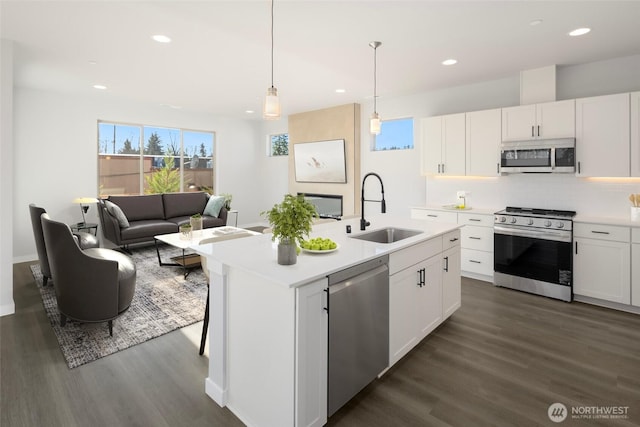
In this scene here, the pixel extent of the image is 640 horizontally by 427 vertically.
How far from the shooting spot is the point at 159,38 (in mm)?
3445

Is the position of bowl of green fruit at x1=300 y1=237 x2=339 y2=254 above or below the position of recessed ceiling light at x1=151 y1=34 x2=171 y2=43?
below

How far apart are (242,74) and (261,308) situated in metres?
3.83

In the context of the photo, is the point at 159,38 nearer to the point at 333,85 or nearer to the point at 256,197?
the point at 333,85

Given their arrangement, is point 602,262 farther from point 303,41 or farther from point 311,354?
point 303,41

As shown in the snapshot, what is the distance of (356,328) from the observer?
202cm

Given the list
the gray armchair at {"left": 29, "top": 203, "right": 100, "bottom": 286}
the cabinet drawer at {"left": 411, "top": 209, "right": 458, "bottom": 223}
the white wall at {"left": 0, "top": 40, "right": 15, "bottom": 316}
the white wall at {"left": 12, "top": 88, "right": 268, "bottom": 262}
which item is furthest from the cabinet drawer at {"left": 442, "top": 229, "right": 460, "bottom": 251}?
the white wall at {"left": 12, "top": 88, "right": 268, "bottom": 262}

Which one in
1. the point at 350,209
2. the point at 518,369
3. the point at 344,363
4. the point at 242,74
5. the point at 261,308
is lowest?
the point at 518,369

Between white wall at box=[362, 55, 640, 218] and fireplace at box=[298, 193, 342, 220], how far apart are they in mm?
889

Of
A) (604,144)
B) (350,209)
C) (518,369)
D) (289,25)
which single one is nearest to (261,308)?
(518,369)

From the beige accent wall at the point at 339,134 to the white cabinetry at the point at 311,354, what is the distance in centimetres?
485

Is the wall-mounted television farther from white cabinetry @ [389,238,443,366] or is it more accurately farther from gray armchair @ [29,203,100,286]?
gray armchair @ [29,203,100,286]

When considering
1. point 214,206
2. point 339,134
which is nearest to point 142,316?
point 214,206

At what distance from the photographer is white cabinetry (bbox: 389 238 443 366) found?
2.38m

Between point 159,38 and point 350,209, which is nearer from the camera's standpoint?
point 159,38
